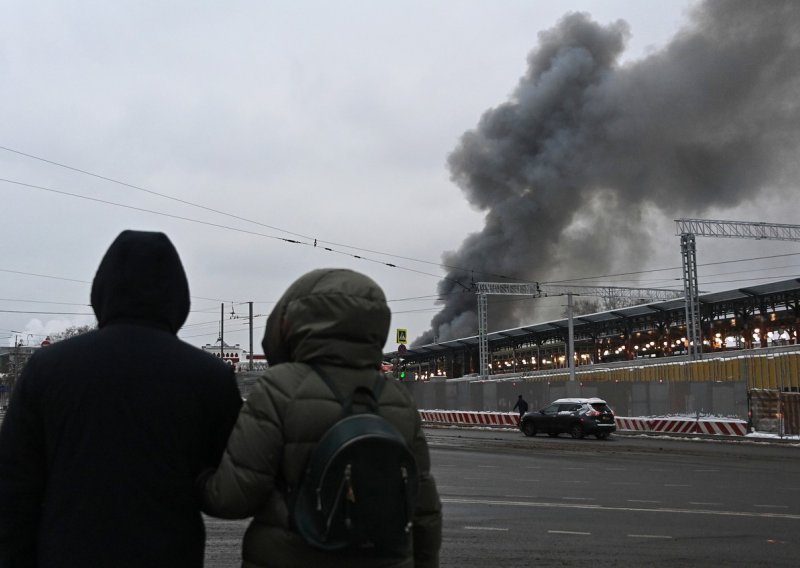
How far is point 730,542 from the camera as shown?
7.68 meters

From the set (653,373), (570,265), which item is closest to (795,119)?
(570,265)

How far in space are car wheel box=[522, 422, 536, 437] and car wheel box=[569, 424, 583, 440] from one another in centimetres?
168

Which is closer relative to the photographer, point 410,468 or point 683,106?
point 410,468

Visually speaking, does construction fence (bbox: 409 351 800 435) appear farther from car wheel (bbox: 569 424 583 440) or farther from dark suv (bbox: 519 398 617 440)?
car wheel (bbox: 569 424 583 440)

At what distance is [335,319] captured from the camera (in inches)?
102

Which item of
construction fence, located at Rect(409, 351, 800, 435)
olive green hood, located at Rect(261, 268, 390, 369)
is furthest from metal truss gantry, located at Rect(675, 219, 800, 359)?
olive green hood, located at Rect(261, 268, 390, 369)

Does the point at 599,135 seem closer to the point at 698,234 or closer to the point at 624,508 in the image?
the point at 698,234

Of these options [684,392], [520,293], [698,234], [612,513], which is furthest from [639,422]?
[612,513]

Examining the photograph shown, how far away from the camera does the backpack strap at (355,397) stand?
251 cm

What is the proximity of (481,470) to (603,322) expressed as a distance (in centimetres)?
5332

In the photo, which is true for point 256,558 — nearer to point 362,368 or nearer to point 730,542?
point 362,368

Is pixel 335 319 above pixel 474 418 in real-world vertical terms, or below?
above

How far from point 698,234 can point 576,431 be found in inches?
762

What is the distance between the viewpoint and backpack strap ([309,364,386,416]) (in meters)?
2.51
